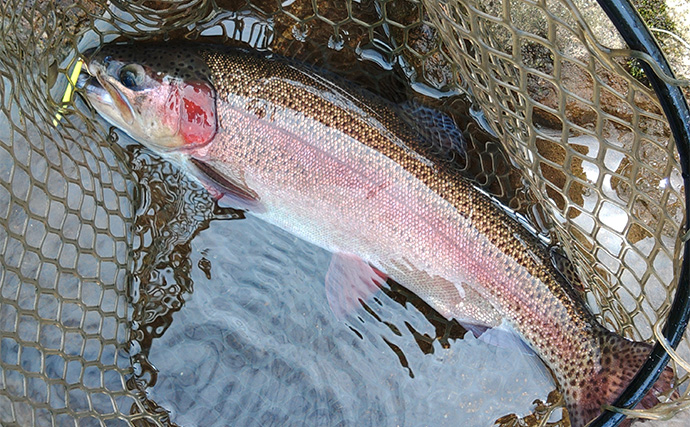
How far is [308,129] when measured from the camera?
1967 mm

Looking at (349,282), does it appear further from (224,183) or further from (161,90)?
(161,90)

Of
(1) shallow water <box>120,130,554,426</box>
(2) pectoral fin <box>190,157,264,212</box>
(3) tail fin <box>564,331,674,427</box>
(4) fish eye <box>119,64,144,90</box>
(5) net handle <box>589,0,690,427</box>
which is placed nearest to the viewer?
(5) net handle <box>589,0,690,427</box>

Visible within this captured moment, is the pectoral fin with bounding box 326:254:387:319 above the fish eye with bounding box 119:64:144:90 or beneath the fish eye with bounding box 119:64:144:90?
beneath

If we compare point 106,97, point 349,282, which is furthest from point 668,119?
point 106,97

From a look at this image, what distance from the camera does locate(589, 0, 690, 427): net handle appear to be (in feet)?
3.93

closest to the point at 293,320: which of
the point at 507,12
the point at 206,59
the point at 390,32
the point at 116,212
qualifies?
the point at 116,212

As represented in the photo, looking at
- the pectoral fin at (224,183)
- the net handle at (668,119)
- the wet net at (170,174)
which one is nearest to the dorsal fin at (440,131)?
the wet net at (170,174)

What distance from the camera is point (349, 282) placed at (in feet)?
7.02

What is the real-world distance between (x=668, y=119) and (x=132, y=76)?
1.76 m

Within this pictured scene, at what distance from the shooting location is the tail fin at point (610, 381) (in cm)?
171

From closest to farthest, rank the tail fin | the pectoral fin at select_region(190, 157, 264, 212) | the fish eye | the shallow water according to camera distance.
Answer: the tail fin < the fish eye < the pectoral fin at select_region(190, 157, 264, 212) < the shallow water

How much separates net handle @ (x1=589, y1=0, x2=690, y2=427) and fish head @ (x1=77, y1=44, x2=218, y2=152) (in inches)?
54.2

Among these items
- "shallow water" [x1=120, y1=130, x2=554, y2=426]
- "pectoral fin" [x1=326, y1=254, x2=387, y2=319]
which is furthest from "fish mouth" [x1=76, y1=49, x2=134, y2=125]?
"pectoral fin" [x1=326, y1=254, x2=387, y2=319]

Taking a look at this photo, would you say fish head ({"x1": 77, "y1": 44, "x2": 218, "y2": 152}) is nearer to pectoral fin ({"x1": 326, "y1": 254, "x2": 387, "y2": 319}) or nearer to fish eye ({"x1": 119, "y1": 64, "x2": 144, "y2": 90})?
fish eye ({"x1": 119, "y1": 64, "x2": 144, "y2": 90})
